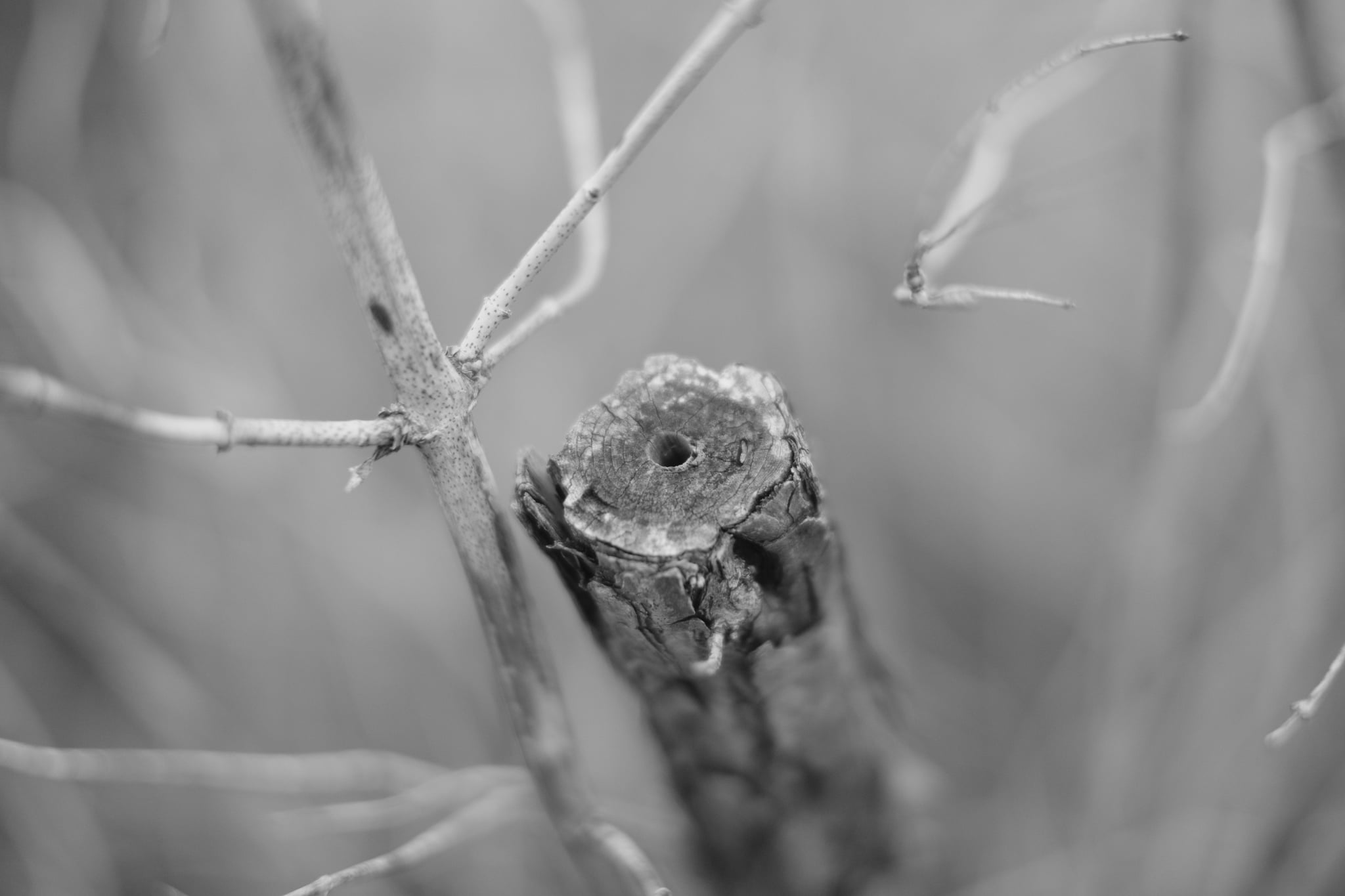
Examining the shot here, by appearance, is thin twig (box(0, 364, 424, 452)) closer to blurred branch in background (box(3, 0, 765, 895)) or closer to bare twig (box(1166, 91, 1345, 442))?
blurred branch in background (box(3, 0, 765, 895))

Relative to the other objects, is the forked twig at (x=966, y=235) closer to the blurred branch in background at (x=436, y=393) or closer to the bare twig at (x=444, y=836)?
the blurred branch in background at (x=436, y=393)

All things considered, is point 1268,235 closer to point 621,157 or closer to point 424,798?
point 621,157

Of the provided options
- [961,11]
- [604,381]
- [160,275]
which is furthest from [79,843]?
[961,11]

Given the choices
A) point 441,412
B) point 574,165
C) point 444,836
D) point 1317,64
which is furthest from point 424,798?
point 1317,64

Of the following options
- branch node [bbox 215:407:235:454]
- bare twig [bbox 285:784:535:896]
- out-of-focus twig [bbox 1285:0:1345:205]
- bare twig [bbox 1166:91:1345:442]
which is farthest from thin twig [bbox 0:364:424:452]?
out-of-focus twig [bbox 1285:0:1345:205]

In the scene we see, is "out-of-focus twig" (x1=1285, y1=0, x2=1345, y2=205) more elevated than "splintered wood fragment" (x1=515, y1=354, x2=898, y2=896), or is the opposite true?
"out-of-focus twig" (x1=1285, y1=0, x2=1345, y2=205)

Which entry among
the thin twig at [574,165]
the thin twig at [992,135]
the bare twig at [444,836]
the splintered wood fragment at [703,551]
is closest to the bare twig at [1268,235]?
the thin twig at [992,135]

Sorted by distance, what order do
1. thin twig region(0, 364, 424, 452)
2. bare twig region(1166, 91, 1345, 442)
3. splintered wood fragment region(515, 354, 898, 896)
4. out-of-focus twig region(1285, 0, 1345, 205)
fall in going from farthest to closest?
out-of-focus twig region(1285, 0, 1345, 205) → bare twig region(1166, 91, 1345, 442) → splintered wood fragment region(515, 354, 898, 896) → thin twig region(0, 364, 424, 452)

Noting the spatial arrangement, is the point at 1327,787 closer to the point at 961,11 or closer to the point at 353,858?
the point at 353,858
